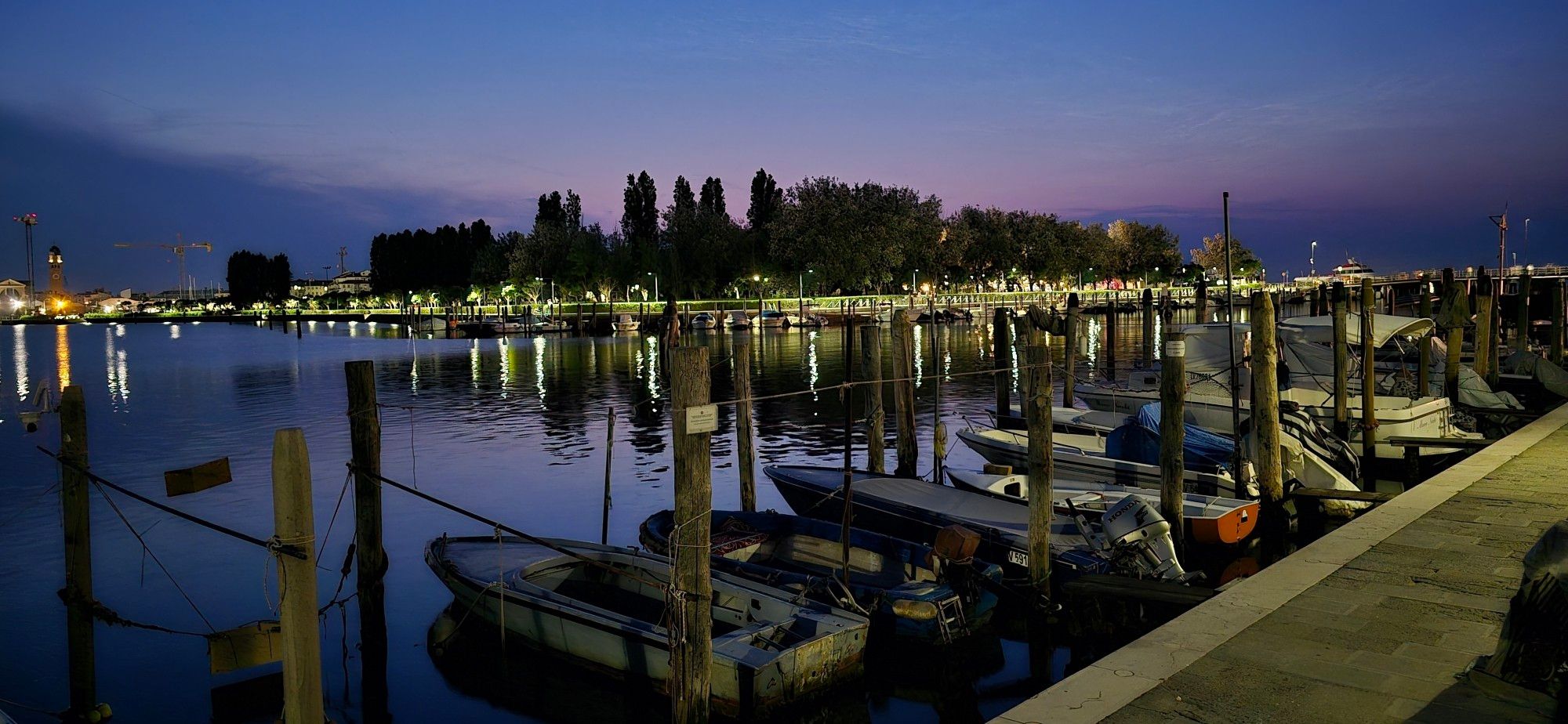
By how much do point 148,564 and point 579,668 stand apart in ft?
29.9

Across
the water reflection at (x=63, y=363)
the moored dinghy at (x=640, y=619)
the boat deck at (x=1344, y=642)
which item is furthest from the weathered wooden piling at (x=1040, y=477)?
the water reflection at (x=63, y=363)

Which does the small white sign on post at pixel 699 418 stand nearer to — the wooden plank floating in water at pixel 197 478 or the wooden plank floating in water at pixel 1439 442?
the wooden plank floating in water at pixel 197 478

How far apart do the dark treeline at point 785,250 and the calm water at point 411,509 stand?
40.0 meters

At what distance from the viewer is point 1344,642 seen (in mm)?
6891

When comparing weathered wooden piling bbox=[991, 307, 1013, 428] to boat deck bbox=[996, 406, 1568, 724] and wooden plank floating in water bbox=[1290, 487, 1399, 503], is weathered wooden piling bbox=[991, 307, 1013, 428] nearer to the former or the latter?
wooden plank floating in water bbox=[1290, 487, 1399, 503]

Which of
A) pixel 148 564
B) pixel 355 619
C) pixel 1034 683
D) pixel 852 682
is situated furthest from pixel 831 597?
pixel 148 564

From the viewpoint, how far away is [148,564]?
14961 mm

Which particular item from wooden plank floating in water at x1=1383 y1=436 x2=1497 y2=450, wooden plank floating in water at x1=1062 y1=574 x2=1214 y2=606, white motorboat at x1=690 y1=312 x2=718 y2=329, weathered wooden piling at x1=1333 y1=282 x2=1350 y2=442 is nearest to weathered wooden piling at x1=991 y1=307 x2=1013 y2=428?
weathered wooden piling at x1=1333 y1=282 x2=1350 y2=442

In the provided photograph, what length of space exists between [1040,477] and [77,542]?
365 inches

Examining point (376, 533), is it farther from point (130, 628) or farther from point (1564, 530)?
point (1564, 530)

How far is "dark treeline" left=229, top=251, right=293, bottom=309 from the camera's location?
189 meters

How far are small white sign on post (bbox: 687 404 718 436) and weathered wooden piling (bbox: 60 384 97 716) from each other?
543 cm

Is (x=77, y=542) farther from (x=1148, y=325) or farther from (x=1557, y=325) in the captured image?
(x=1557, y=325)

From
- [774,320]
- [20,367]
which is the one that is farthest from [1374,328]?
[20,367]
